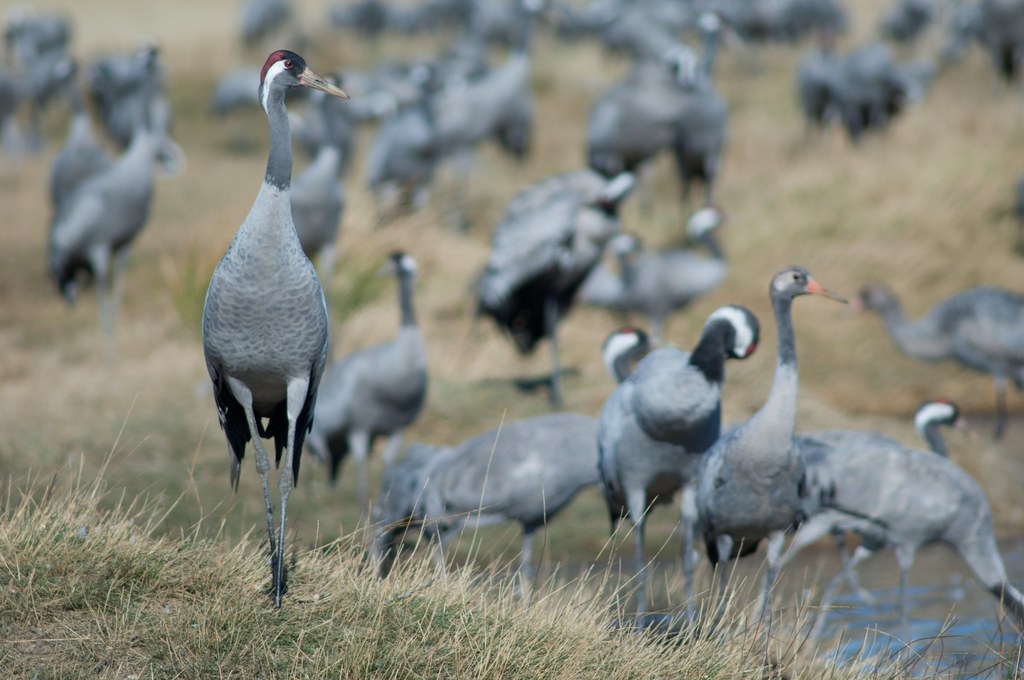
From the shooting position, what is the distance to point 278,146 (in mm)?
3895

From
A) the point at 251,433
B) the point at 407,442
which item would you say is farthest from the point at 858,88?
the point at 251,433

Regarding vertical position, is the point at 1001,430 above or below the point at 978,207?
below

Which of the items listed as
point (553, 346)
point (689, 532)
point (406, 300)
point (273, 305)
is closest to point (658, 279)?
point (553, 346)

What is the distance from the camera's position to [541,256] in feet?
28.4

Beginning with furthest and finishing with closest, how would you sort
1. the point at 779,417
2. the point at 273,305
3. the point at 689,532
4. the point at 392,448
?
the point at 392,448, the point at 689,532, the point at 779,417, the point at 273,305

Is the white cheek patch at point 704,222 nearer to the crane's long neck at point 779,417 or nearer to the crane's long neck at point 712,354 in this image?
the crane's long neck at point 712,354

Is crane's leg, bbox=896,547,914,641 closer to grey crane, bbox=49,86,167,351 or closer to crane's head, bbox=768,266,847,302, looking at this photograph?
crane's head, bbox=768,266,847,302

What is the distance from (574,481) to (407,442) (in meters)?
2.27

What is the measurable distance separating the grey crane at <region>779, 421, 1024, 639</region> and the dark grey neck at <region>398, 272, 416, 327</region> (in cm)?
234

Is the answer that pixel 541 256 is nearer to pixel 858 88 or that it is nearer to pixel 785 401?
pixel 785 401

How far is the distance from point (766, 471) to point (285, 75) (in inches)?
80.0

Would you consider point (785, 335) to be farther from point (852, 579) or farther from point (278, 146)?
point (278, 146)

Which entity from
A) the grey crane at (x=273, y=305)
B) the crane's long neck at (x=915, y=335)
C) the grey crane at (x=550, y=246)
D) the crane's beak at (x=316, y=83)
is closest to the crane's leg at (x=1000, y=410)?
the crane's long neck at (x=915, y=335)

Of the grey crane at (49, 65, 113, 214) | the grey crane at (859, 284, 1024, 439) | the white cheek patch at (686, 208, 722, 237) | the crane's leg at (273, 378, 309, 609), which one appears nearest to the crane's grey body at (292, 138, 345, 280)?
the grey crane at (49, 65, 113, 214)
